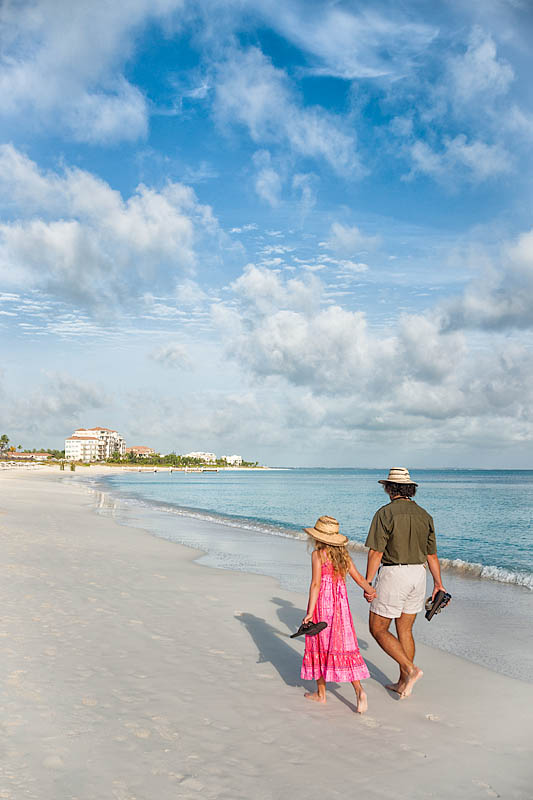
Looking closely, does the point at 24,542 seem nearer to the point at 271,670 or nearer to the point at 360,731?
the point at 271,670

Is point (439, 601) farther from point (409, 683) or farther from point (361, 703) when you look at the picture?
point (361, 703)

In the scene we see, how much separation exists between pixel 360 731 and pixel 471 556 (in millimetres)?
15356

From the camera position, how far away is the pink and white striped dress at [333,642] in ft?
17.9

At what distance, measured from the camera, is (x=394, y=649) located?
5.84m

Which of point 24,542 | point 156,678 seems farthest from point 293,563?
point 156,678

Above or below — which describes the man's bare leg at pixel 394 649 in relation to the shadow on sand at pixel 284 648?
above

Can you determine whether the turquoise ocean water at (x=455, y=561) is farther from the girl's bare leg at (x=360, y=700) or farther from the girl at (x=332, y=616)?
the girl at (x=332, y=616)

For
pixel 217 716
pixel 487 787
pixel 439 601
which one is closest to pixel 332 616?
pixel 439 601

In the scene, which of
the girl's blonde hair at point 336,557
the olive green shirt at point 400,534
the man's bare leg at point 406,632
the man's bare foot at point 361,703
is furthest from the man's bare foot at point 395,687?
the girl's blonde hair at point 336,557

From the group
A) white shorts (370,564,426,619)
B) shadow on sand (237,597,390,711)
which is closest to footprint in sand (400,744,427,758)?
shadow on sand (237,597,390,711)

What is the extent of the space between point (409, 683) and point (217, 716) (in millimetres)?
2031

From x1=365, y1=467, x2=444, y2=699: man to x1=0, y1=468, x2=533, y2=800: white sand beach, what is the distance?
2.44 ft

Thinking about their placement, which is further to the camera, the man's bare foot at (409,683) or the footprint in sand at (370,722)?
the man's bare foot at (409,683)

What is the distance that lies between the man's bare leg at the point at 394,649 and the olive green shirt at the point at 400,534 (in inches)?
24.1
